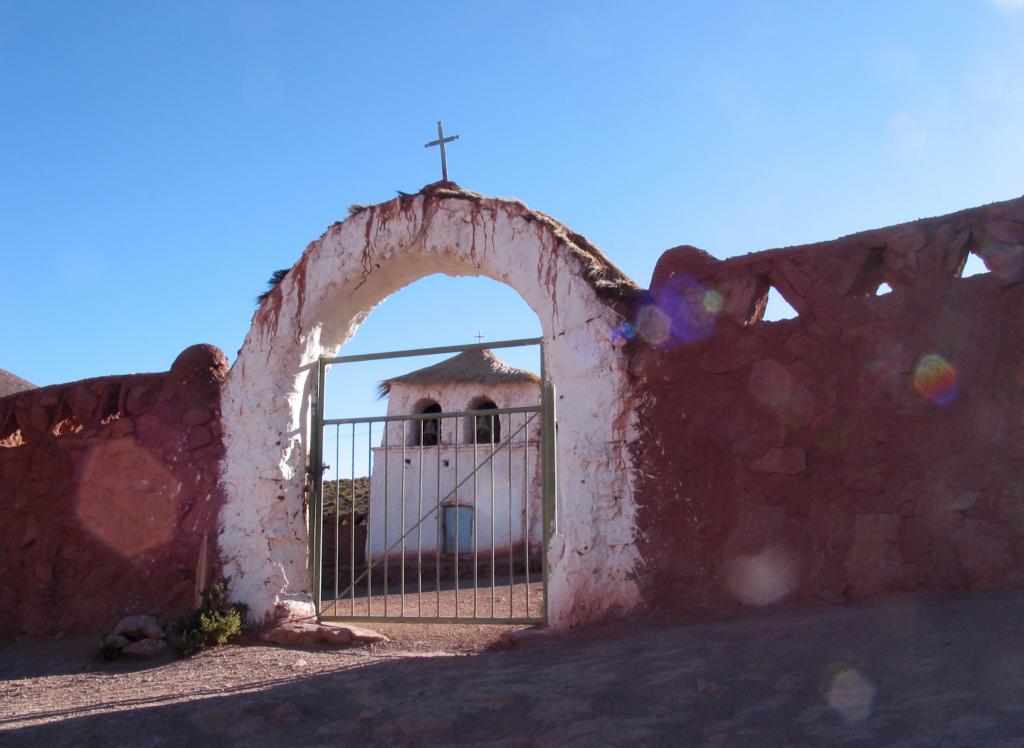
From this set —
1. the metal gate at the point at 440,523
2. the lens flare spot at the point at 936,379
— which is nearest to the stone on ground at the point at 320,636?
the metal gate at the point at 440,523

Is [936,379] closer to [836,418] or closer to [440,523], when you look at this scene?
[836,418]

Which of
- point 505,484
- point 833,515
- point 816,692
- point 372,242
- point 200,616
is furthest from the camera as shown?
point 505,484

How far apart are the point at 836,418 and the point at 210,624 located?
409 centimetres

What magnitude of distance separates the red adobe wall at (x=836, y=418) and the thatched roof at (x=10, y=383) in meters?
9.91

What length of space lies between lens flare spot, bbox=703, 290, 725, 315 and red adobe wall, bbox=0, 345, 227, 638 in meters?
3.72

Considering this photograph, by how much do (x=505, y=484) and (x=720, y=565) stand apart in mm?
12316

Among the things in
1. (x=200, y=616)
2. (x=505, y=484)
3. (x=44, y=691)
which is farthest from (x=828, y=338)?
(x=505, y=484)

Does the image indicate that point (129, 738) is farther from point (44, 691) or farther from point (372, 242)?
point (372, 242)

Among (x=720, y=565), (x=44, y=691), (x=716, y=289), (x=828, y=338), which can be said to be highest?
(x=716, y=289)

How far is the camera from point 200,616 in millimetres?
6156

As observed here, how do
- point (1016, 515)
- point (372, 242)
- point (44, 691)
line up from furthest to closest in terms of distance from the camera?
point (372, 242) < point (44, 691) < point (1016, 515)

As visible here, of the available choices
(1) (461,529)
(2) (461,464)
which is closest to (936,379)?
(1) (461,529)

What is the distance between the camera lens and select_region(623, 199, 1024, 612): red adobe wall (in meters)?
4.51

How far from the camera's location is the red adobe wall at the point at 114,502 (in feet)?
22.3
